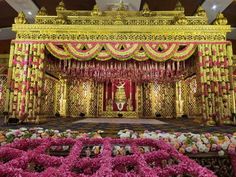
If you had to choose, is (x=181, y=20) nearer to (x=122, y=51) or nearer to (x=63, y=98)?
(x=122, y=51)

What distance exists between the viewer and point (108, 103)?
291 inches

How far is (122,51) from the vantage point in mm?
3965

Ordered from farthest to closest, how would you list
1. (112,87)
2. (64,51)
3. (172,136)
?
(112,87) < (64,51) < (172,136)

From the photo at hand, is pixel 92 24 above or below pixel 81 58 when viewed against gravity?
above

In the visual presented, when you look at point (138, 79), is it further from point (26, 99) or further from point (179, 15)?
point (26, 99)

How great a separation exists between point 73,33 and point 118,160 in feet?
12.4

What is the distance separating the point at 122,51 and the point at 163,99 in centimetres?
416

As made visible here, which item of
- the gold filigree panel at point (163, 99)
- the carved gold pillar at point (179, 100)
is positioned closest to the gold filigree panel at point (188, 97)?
the carved gold pillar at point (179, 100)

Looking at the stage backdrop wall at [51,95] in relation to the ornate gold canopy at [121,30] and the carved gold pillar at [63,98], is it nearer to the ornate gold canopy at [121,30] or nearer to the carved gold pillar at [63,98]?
the carved gold pillar at [63,98]

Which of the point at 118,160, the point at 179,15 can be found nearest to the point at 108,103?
the point at 179,15

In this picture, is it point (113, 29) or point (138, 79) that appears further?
point (138, 79)

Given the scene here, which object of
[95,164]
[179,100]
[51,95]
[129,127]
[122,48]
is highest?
[122,48]

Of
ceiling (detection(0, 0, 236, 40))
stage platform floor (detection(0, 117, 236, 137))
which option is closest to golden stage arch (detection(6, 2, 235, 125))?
stage platform floor (detection(0, 117, 236, 137))

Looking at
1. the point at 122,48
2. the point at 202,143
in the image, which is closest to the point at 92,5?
the point at 122,48
